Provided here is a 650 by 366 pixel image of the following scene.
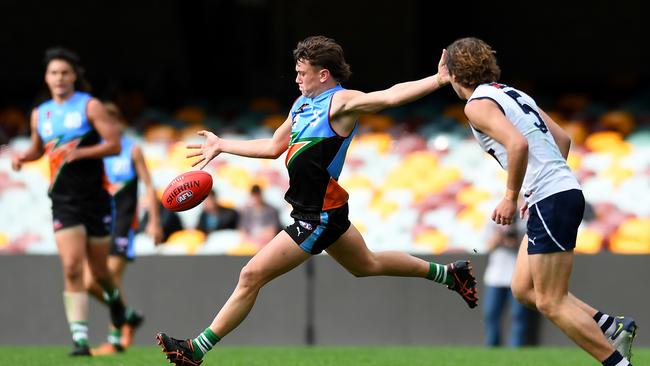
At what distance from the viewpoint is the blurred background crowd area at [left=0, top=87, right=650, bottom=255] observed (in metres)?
13.8

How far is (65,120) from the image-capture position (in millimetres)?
9375

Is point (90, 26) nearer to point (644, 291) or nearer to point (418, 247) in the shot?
point (418, 247)

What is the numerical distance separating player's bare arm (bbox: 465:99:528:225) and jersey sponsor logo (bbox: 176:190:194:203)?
73.4 inches

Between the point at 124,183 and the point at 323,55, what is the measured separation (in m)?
4.62

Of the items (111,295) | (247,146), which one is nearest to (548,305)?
(247,146)

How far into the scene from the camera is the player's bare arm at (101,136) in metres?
9.23

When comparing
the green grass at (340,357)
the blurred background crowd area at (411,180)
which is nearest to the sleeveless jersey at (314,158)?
the green grass at (340,357)

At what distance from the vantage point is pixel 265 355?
10172mm

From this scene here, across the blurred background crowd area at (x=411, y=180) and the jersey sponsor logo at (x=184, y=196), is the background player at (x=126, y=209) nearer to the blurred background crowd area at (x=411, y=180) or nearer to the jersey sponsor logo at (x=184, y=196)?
the blurred background crowd area at (x=411, y=180)

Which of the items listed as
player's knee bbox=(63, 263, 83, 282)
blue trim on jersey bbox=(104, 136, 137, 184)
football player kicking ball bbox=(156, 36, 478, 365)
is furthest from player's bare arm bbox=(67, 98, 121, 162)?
football player kicking ball bbox=(156, 36, 478, 365)

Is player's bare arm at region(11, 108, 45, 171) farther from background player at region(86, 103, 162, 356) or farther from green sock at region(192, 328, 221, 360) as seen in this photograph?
green sock at region(192, 328, 221, 360)

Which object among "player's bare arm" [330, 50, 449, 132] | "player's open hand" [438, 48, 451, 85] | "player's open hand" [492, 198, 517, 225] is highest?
"player's open hand" [438, 48, 451, 85]

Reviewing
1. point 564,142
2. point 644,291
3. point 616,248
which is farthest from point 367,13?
point 564,142

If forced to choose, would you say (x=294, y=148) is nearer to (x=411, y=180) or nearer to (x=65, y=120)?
(x=65, y=120)
